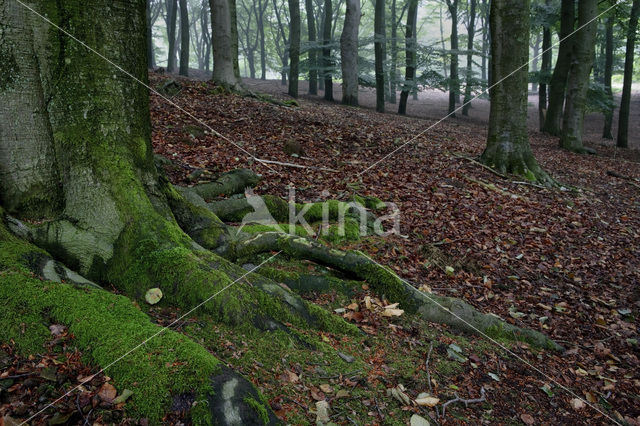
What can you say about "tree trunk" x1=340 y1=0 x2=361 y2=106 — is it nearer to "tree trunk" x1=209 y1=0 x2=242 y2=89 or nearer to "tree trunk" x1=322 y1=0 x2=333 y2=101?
"tree trunk" x1=322 y1=0 x2=333 y2=101

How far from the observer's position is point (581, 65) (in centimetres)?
1238

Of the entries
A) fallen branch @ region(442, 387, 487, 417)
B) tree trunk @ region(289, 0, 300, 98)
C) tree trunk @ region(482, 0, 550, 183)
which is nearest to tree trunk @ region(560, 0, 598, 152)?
tree trunk @ region(482, 0, 550, 183)

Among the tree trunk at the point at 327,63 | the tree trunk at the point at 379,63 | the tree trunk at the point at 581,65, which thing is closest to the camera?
the tree trunk at the point at 581,65

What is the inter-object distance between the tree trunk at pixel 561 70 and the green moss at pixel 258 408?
16.4 meters

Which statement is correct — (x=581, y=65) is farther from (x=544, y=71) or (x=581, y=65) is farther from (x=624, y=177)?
(x=544, y=71)

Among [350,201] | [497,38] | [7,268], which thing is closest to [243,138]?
[350,201]

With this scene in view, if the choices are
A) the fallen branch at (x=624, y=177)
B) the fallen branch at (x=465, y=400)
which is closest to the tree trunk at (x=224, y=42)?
the fallen branch at (x=624, y=177)

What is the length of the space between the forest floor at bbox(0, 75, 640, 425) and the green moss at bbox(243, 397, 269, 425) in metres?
0.22

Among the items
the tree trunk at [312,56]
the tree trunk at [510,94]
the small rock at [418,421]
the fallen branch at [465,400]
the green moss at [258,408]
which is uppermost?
the tree trunk at [312,56]

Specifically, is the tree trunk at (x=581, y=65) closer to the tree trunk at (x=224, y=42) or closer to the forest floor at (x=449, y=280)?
the forest floor at (x=449, y=280)

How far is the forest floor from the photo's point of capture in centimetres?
249

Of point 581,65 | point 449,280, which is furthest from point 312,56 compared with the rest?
point 449,280

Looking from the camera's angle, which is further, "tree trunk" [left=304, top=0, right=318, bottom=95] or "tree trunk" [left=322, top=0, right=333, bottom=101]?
"tree trunk" [left=304, top=0, right=318, bottom=95]

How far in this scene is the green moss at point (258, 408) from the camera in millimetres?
1891
